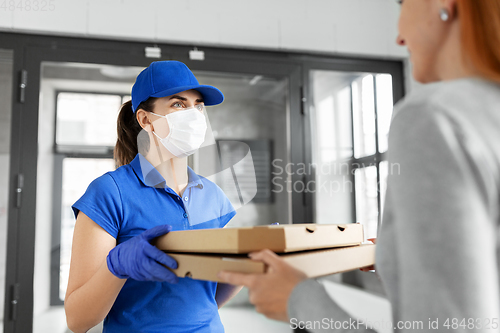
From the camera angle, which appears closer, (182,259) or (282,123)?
(182,259)

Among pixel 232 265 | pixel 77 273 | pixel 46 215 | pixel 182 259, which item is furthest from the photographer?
pixel 46 215

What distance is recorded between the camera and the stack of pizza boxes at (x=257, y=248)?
0.56m

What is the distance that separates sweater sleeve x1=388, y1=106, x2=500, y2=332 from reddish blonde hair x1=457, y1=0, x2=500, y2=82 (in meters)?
0.10

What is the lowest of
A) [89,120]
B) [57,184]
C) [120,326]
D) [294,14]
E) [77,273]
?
[120,326]

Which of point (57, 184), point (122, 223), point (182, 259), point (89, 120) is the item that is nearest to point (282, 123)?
point (89, 120)

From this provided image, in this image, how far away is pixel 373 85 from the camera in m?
2.48

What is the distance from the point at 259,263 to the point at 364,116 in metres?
2.10

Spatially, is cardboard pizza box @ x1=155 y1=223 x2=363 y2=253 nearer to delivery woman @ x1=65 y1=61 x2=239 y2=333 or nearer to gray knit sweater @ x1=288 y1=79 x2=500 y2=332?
Answer: delivery woman @ x1=65 y1=61 x2=239 y2=333

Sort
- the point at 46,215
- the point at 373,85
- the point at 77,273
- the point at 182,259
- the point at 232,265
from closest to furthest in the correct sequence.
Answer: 1. the point at 232,265
2. the point at 182,259
3. the point at 77,273
4. the point at 46,215
5. the point at 373,85

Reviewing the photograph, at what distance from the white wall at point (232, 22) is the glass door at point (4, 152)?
0.20 m

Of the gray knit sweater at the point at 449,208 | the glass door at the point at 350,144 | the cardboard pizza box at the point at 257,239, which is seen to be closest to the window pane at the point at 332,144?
the glass door at the point at 350,144

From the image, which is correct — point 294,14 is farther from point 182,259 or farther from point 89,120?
point 182,259

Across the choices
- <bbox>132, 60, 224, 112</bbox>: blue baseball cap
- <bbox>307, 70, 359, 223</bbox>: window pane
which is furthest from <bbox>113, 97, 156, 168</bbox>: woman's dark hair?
<bbox>307, 70, 359, 223</bbox>: window pane

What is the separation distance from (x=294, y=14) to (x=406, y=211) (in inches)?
83.8
